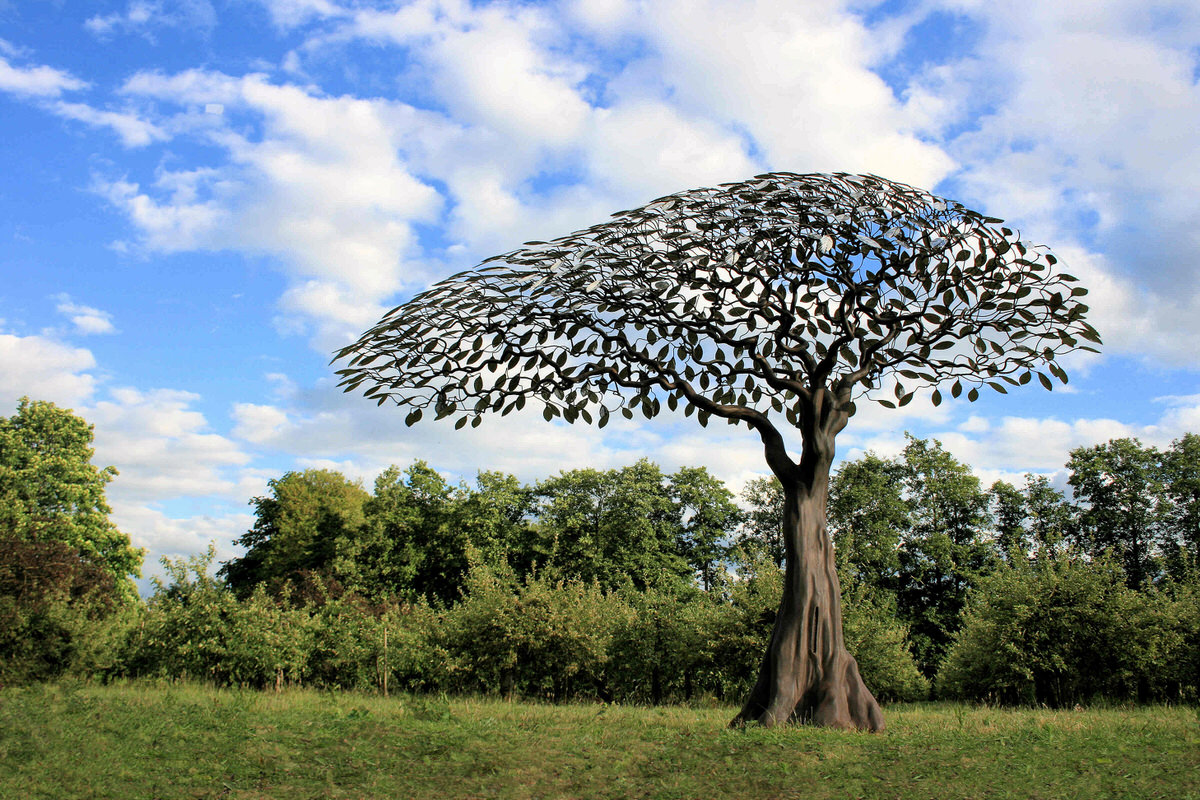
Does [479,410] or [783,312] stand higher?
[783,312]

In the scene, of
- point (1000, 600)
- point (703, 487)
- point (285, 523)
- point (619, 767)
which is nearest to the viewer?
point (619, 767)

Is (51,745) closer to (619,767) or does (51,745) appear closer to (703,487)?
(619,767)

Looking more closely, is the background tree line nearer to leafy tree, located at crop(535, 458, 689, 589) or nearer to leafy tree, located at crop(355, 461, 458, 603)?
leafy tree, located at crop(535, 458, 689, 589)

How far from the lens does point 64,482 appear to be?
31703 mm

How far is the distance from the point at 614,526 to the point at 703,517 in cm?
475

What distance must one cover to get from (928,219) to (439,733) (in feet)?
32.4

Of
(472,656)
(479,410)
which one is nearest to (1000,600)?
(472,656)

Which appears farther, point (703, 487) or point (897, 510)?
point (703, 487)

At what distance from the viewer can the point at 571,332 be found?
12086 millimetres

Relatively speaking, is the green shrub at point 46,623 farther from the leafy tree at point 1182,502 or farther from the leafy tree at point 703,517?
the leafy tree at point 1182,502

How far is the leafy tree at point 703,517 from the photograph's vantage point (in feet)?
123

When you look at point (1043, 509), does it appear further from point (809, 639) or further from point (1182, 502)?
Answer: point (809, 639)

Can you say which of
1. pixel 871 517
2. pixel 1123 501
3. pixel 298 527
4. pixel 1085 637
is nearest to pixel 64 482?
pixel 298 527

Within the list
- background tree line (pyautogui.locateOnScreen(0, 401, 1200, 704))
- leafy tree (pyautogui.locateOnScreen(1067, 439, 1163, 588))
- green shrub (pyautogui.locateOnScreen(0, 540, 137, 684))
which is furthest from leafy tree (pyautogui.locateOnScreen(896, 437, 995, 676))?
green shrub (pyautogui.locateOnScreen(0, 540, 137, 684))
